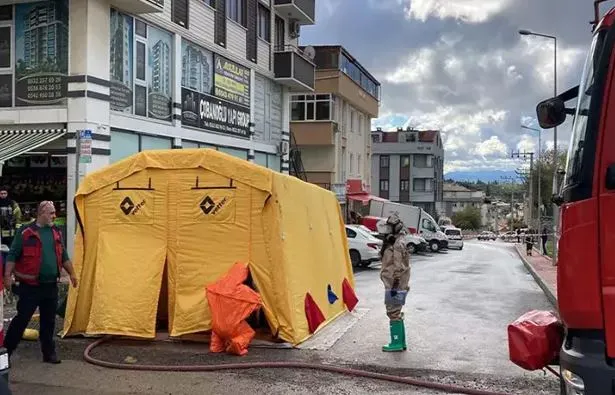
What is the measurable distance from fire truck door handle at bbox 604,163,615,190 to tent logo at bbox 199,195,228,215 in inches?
259

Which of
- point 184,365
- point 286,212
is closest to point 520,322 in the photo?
point 184,365

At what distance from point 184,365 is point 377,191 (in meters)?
89.5

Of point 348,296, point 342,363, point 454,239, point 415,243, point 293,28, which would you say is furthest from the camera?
point 454,239

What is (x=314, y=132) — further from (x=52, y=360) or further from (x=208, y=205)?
(x=52, y=360)

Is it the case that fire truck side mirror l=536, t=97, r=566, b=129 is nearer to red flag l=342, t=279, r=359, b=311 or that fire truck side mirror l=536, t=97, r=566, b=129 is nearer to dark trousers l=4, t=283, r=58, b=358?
dark trousers l=4, t=283, r=58, b=358

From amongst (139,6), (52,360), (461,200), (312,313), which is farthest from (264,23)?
(461,200)

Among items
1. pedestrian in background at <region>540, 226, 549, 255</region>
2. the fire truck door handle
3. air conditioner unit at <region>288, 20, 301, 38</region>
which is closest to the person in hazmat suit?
the fire truck door handle

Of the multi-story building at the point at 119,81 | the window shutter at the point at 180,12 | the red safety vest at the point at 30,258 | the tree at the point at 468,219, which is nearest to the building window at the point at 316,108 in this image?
the multi-story building at the point at 119,81

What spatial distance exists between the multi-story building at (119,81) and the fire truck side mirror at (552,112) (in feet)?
30.0

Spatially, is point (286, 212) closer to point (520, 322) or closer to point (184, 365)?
point (184, 365)

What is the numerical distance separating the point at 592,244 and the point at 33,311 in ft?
21.5

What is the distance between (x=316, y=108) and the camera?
4150 cm

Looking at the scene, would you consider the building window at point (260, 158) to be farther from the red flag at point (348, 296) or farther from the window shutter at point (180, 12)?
the red flag at point (348, 296)

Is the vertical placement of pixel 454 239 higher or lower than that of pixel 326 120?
lower
